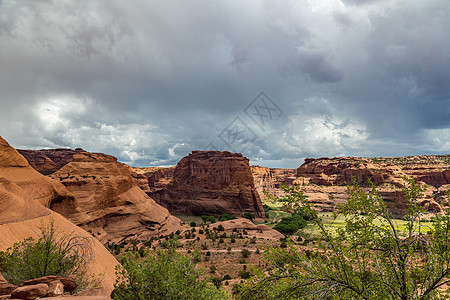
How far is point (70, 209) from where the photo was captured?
105ft

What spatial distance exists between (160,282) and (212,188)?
249ft

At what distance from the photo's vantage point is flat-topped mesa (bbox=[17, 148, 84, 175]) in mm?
69137

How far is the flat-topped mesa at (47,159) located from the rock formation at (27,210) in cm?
5558

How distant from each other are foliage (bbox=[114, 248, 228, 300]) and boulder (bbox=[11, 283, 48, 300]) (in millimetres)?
2321

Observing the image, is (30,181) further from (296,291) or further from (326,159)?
(326,159)

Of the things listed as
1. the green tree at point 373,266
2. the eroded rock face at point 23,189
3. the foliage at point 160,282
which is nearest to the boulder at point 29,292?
the foliage at point 160,282

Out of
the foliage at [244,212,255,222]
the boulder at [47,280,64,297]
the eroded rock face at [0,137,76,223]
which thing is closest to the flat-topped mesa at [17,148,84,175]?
the eroded rock face at [0,137,76,223]

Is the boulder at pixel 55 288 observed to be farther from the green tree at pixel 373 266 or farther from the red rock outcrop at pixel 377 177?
the red rock outcrop at pixel 377 177

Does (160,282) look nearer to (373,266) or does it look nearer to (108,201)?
(373,266)

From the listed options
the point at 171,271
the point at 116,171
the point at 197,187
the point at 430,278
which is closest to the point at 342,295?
the point at 430,278

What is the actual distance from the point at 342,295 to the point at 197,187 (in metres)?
78.1

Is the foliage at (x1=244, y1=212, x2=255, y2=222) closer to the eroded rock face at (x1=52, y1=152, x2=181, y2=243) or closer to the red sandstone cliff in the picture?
the red sandstone cliff

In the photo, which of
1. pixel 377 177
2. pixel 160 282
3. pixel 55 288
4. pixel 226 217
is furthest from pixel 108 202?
pixel 377 177

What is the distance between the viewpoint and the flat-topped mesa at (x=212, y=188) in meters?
75.3
